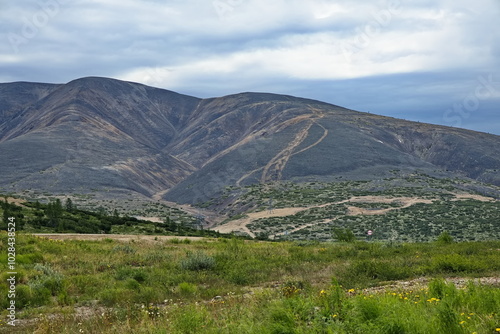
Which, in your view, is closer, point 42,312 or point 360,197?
point 42,312

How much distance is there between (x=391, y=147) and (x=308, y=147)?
2527 cm

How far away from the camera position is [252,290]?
39.9 feet

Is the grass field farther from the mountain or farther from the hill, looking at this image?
the mountain

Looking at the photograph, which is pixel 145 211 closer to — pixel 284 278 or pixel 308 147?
pixel 308 147

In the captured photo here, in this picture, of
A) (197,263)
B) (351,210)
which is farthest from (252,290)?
(351,210)

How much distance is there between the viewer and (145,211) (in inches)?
3125

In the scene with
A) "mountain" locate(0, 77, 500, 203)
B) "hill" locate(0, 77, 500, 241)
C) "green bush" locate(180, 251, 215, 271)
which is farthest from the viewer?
"mountain" locate(0, 77, 500, 203)

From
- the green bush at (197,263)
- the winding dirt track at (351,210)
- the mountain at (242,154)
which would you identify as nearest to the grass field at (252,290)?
the green bush at (197,263)

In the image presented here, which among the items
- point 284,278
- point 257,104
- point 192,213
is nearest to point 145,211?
point 192,213

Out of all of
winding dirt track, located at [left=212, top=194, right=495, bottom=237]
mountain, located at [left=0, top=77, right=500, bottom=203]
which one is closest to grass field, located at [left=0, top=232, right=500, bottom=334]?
winding dirt track, located at [left=212, top=194, right=495, bottom=237]

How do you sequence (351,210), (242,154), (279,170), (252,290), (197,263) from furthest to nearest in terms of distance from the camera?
1. (242,154)
2. (279,170)
3. (351,210)
4. (197,263)
5. (252,290)

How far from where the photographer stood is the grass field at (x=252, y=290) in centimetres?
711

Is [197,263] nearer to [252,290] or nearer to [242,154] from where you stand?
[252,290]

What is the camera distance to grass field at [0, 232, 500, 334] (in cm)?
711
